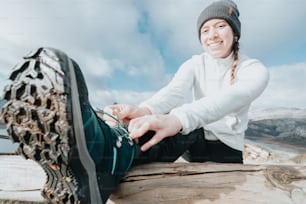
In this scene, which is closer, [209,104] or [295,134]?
[209,104]

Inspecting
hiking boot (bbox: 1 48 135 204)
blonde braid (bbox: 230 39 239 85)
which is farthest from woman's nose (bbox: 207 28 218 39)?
hiking boot (bbox: 1 48 135 204)

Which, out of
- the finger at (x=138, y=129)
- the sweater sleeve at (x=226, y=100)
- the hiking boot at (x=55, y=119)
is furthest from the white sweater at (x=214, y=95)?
the hiking boot at (x=55, y=119)

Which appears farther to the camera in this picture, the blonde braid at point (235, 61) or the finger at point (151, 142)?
the blonde braid at point (235, 61)

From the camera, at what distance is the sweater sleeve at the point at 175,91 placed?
1114 mm

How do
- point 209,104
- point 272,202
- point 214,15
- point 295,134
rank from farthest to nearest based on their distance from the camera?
point 295,134
point 214,15
point 209,104
point 272,202

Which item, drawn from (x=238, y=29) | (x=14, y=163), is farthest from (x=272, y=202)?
(x=14, y=163)

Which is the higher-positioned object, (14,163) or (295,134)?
(14,163)

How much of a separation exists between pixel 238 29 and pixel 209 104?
533 millimetres

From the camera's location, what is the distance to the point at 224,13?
3.67ft

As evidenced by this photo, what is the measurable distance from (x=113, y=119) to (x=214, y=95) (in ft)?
1.13

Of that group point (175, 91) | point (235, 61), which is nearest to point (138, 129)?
point (175, 91)

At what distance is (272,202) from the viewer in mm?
699

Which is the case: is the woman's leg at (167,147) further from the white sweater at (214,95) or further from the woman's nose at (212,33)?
the woman's nose at (212,33)

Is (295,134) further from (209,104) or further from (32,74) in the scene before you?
(32,74)
